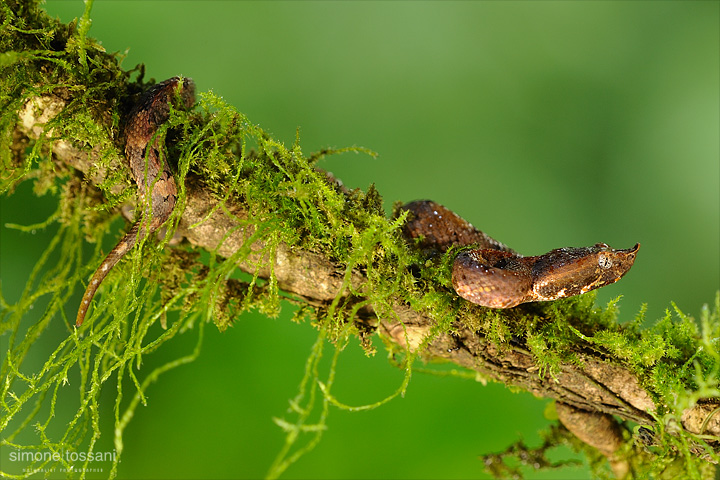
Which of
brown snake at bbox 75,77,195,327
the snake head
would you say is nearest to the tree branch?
brown snake at bbox 75,77,195,327

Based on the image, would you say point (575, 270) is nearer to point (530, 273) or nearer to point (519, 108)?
point (530, 273)

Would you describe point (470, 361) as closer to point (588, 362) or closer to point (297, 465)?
point (588, 362)

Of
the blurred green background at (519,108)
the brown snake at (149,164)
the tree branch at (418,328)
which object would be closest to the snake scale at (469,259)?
the brown snake at (149,164)

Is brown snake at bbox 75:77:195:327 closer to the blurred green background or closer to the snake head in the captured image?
the snake head

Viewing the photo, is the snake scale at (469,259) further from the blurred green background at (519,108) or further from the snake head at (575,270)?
the blurred green background at (519,108)

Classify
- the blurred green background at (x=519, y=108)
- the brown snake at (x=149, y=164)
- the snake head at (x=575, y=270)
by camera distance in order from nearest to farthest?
the brown snake at (x=149, y=164) → the snake head at (x=575, y=270) → the blurred green background at (x=519, y=108)

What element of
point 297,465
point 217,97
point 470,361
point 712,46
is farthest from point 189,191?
point 712,46

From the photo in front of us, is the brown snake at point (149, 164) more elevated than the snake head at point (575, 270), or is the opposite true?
the snake head at point (575, 270)
